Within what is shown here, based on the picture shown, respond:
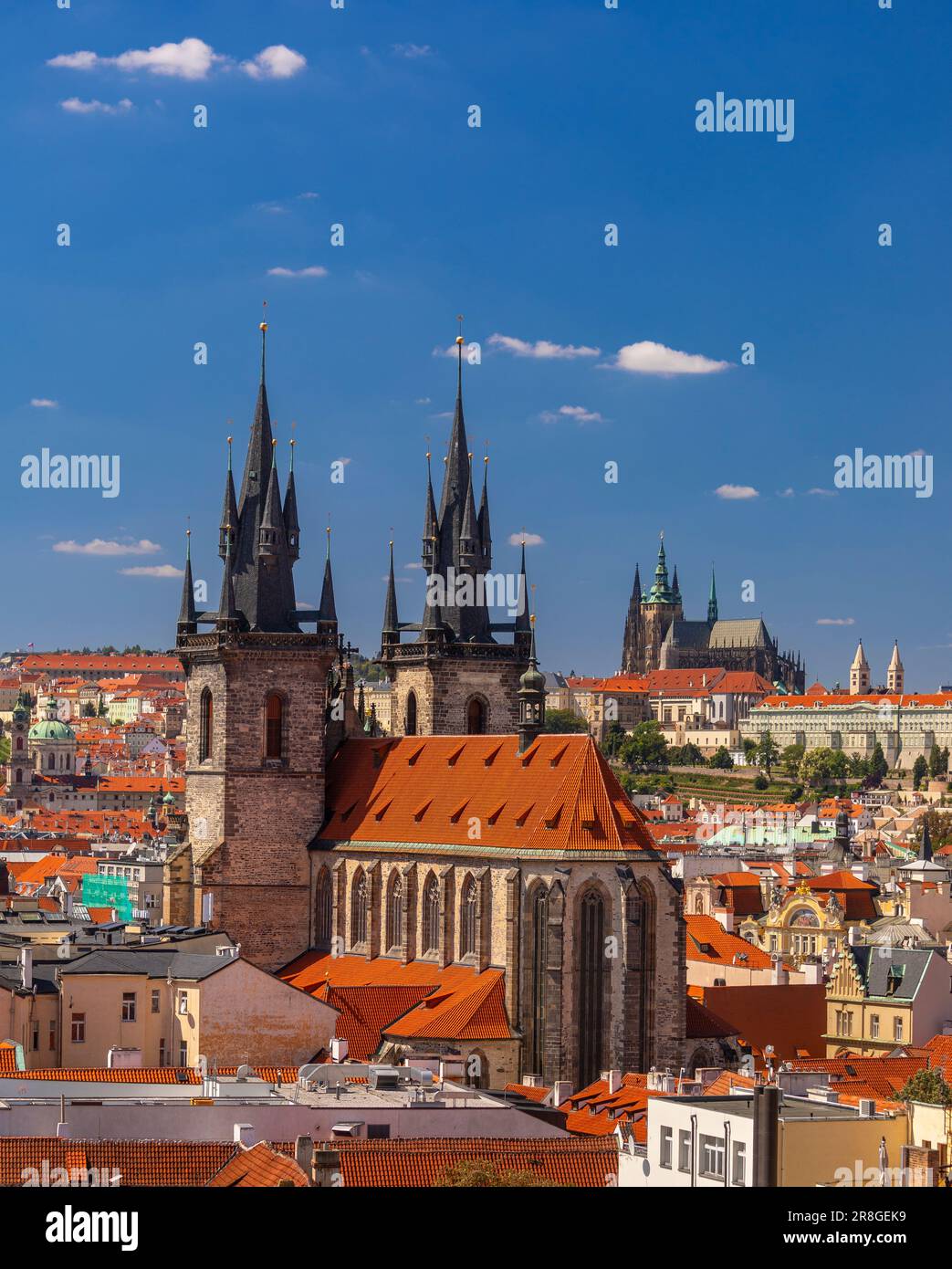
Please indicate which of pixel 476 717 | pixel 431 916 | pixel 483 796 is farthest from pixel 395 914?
pixel 476 717

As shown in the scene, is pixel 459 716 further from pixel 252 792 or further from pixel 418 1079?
pixel 418 1079

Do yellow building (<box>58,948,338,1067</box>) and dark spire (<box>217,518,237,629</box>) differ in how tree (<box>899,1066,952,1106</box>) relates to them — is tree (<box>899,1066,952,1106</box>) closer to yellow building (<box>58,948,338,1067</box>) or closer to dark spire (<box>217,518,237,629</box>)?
yellow building (<box>58,948,338,1067</box>)

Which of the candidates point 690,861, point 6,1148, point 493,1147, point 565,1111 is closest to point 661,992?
point 565,1111

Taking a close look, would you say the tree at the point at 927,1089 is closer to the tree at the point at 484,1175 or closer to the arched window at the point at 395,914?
the tree at the point at 484,1175

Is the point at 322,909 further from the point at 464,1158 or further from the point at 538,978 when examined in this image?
the point at 464,1158

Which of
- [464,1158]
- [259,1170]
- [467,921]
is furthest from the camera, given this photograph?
[467,921]

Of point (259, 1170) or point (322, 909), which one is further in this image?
point (322, 909)
